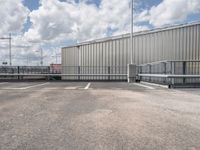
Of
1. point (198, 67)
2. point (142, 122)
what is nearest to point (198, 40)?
point (198, 67)

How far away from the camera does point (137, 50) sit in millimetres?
25250

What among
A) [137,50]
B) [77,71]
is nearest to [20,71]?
[77,71]

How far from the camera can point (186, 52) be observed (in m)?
22.6

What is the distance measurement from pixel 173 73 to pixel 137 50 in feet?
36.6

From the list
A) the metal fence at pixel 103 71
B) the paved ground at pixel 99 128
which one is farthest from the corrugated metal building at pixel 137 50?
the paved ground at pixel 99 128

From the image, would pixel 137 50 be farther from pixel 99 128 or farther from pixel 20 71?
pixel 99 128

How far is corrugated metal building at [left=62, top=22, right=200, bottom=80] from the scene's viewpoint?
73.9ft

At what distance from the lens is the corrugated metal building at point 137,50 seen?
22.5 m

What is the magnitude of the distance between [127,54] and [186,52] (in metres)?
6.31

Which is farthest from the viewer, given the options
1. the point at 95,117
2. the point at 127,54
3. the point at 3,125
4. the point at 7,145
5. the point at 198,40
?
the point at 127,54

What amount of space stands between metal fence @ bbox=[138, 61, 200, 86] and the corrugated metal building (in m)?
3.04

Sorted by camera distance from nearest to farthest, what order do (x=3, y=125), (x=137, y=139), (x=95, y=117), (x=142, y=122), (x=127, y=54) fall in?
(x=137, y=139) → (x=3, y=125) → (x=142, y=122) → (x=95, y=117) → (x=127, y=54)

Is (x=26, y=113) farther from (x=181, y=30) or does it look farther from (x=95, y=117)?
(x=181, y=30)

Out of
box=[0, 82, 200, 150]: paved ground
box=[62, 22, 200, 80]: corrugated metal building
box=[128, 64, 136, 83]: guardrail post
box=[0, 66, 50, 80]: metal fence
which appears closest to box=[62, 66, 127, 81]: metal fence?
box=[62, 22, 200, 80]: corrugated metal building
